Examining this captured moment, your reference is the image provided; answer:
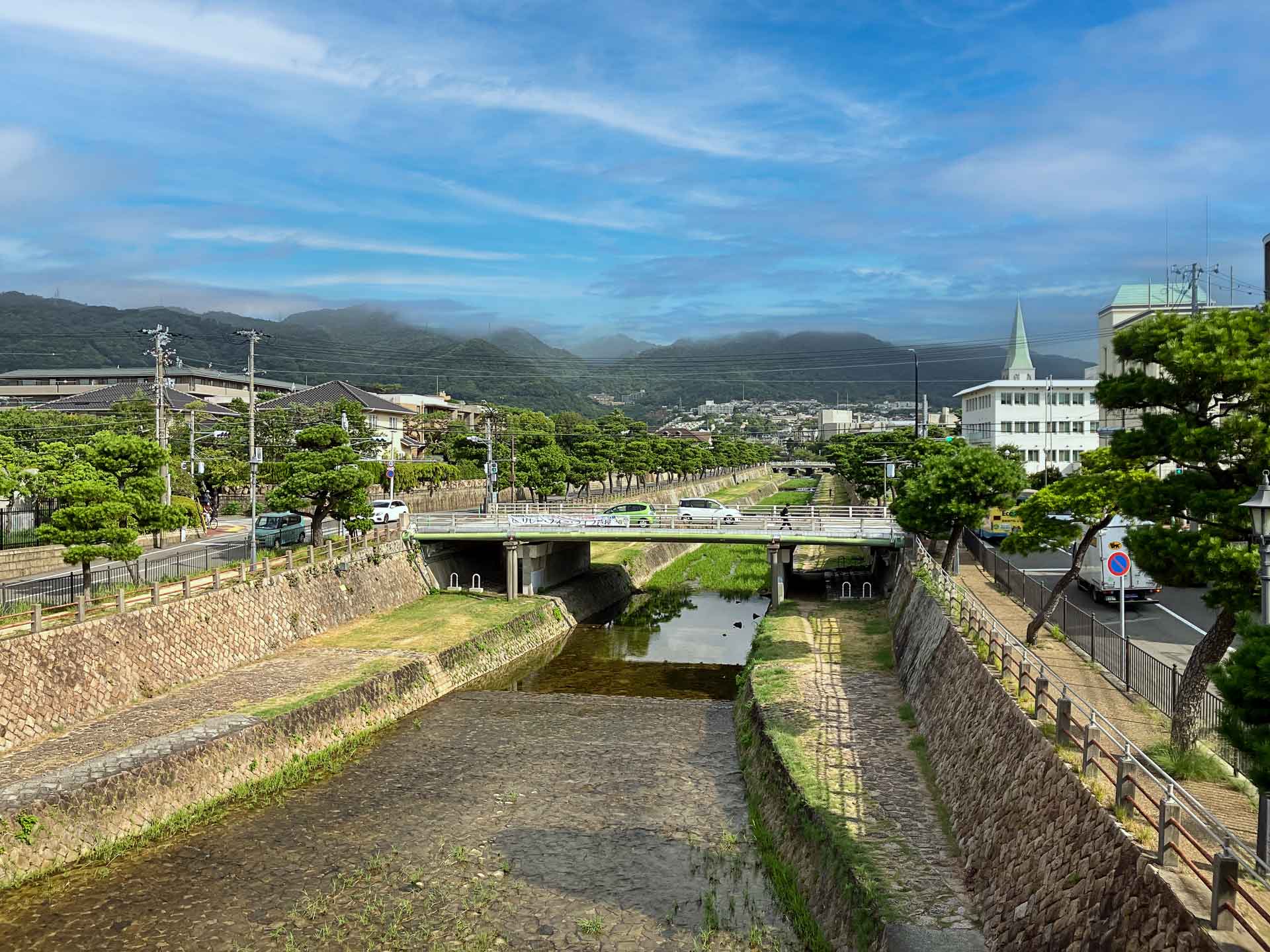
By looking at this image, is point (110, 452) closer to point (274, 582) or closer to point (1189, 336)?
point (274, 582)

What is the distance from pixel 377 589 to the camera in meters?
39.2

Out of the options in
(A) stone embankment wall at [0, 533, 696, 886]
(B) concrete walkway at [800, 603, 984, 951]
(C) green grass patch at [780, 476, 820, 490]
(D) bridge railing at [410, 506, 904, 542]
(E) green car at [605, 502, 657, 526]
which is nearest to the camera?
(B) concrete walkway at [800, 603, 984, 951]

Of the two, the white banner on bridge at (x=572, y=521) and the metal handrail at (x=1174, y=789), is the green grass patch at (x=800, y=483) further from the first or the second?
the metal handrail at (x=1174, y=789)

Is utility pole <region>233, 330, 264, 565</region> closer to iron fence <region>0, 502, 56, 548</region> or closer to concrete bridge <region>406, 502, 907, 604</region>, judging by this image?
concrete bridge <region>406, 502, 907, 604</region>

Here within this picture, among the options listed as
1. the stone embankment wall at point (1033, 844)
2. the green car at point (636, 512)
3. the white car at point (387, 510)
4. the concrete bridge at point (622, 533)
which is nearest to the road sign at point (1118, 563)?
the stone embankment wall at point (1033, 844)

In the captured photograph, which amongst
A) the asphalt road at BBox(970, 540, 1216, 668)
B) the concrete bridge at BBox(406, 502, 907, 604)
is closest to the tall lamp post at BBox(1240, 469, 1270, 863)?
the asphalt road at BBox(970, 540, 1216, 668)

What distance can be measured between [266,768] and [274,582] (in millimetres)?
12163

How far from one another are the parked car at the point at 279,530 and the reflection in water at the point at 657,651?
1459 centimetres

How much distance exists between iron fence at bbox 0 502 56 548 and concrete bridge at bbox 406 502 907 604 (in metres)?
15.8

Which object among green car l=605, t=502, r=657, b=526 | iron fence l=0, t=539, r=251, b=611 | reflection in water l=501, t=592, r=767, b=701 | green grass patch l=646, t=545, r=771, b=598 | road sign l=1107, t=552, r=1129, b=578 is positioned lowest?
reflection in water l=501, t=592, r=767, b=701

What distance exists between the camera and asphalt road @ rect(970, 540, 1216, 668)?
77.5 ft

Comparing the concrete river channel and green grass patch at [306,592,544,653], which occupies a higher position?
green grass patch at [306,592,544,653]

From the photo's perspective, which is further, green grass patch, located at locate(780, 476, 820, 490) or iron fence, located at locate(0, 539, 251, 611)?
green grass patch, located at locate(780, 476, 820, 490)

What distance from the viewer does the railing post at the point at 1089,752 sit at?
38.7 feet
